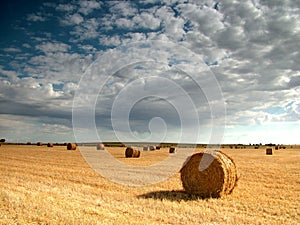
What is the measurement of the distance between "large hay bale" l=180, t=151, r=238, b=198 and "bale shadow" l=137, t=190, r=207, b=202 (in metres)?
0.38

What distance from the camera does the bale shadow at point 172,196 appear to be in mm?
11567

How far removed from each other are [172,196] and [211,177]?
1.86 meters

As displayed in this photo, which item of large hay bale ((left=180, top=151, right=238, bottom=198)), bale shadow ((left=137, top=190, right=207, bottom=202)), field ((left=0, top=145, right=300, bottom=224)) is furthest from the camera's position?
large hay bale ((left=180, top=151, right=238, bottom=198))

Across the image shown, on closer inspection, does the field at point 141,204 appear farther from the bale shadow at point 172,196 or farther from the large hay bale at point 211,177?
the large hay bale at point 211,177

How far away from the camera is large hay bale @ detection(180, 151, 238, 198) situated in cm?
1255

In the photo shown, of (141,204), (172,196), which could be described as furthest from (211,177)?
(141,204)

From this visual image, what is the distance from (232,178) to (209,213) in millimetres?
3981

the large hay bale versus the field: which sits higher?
the large hay bale

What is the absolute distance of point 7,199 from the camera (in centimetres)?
997

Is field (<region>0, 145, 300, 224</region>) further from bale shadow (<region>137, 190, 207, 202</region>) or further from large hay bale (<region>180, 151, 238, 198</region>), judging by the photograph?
large hay bale (<region>180, 151, 238, 198</region>)

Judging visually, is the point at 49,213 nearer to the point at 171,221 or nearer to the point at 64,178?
the point at 171,221

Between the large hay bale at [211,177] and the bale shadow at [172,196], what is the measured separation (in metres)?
0.38

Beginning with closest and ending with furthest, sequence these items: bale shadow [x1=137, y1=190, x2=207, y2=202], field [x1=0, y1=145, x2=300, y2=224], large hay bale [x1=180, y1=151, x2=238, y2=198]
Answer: field [x1=0, y1=145, x2=300, y2=224]
bale shadow [x1=137, y1=190, x2=207, y2=202]
large hay bale [x1=180, y1=151, x2=238, y2=198]

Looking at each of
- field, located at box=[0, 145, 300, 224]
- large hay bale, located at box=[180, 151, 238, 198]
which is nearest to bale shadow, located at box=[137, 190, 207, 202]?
field, located at box=[0, 145, 300, 224]
